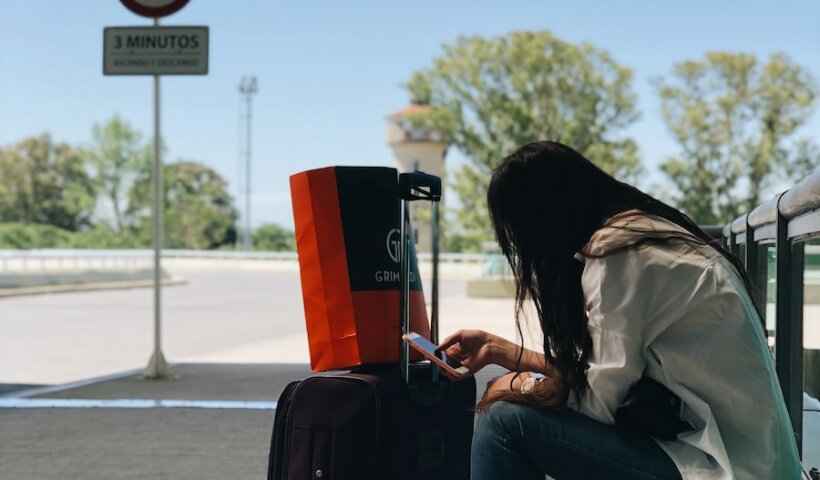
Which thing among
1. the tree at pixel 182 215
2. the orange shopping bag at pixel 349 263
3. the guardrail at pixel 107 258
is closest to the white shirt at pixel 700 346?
the orange shopping bag at pixel 349 263

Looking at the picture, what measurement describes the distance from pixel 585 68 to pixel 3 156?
4575 cm

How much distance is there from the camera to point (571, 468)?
181 centimetres

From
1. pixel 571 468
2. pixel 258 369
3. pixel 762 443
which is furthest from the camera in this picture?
pixel 258 369

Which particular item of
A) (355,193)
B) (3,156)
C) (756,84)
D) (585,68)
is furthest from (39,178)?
(355,193)

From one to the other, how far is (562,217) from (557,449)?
455 mm

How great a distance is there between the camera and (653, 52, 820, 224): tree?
119 ft

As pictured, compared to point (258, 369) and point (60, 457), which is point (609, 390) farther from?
point (258, 369)

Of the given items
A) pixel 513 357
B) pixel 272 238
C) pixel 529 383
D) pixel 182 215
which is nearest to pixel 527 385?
pixel 529 383


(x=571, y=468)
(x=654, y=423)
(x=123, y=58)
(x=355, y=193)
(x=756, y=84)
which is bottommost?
(x=571, y=468)

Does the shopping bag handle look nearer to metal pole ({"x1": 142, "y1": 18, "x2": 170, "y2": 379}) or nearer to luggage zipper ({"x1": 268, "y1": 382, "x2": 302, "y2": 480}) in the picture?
luggage zipper ({"x1": 268, "y1": 382, "x2": 302, "y2": 480})

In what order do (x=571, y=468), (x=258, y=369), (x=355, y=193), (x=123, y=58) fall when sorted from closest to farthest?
1. (x=571, y=468)
2. (x=355, y=193)
3. (x=123, y=58)
4. (x=258, y=369)

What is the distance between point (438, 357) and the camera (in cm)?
207

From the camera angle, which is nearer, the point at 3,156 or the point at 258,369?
the point at 258,369

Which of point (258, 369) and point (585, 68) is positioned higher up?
point (585, 68)
